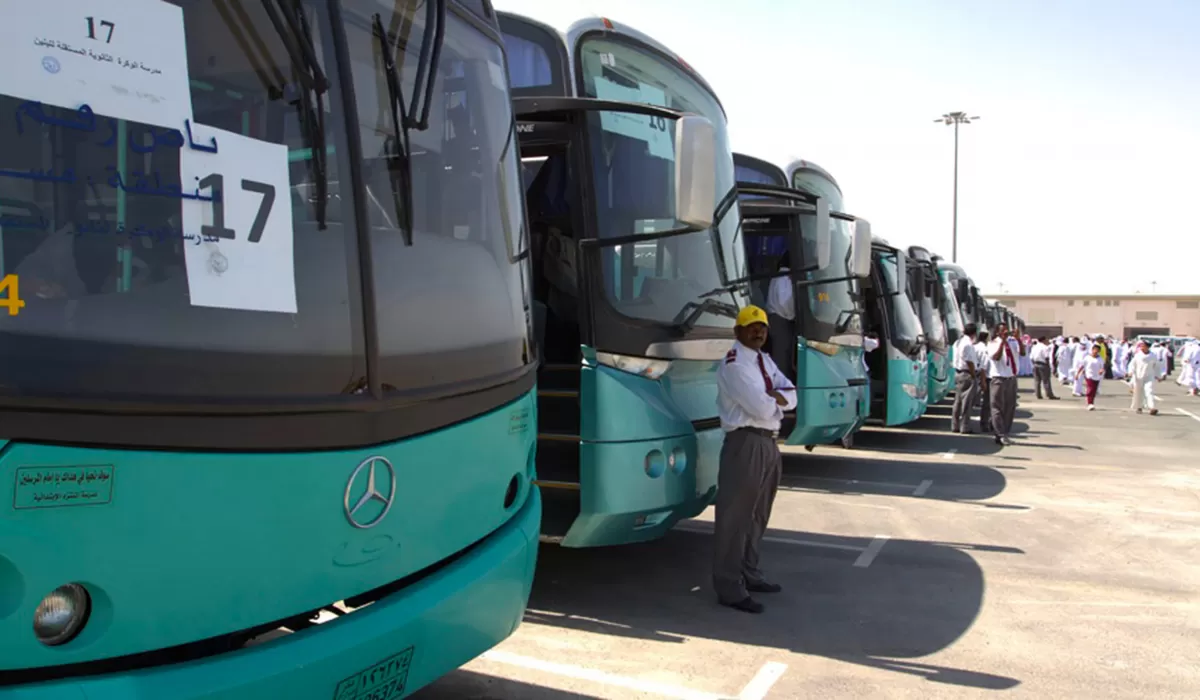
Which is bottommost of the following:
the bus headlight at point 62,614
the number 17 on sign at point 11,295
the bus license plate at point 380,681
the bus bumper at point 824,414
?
the bus bumper at point 824,414

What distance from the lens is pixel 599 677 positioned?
449 cm

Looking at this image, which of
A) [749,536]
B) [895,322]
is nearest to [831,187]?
[895,322]

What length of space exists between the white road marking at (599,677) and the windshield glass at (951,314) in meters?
17.7

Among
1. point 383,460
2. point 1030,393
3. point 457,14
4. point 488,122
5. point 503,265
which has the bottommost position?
A: point 1030,393

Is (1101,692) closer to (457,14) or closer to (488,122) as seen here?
(488,122)

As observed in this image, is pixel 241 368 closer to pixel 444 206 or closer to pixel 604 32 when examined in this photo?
pixel 444 206

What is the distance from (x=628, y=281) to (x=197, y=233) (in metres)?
3.32

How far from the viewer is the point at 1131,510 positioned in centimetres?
900

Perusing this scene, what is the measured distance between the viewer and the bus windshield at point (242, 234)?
2.05 m

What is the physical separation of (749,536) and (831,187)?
6.88 meters

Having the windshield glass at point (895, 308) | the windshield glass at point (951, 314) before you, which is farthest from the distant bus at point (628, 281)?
Result: the windshield glass at point (951, 314)

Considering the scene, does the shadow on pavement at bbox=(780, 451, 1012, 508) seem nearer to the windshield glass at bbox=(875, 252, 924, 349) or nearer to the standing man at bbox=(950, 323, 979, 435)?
the windshield glass at bbox=(875, 252, 924, 349)

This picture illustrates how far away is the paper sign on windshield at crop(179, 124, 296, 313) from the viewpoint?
2.34 metres

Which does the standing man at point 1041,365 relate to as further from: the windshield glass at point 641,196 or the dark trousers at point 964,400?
the windshield glass at point 641,196
